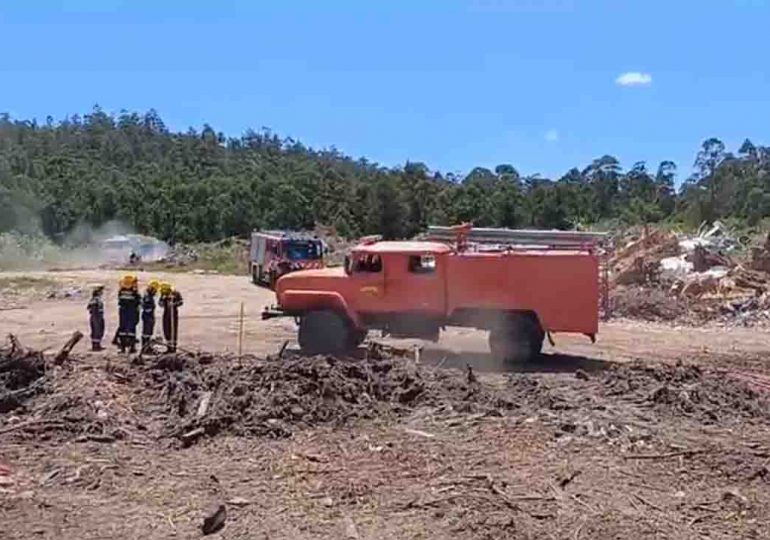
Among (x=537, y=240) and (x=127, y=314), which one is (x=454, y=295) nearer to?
(x=537, y=240)

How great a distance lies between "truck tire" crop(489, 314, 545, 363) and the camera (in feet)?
58.9

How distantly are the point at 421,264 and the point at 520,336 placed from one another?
2116 millimetres

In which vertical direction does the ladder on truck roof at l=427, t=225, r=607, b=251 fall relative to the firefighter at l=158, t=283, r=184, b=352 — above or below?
above

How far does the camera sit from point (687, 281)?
30.3 metres

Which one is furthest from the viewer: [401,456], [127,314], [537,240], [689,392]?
[537,240]

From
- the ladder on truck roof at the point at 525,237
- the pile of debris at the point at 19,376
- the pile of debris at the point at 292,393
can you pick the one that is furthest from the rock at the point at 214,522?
the ladder on truck roof at the point at 525,237

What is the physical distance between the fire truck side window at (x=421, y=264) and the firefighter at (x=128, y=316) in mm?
4951

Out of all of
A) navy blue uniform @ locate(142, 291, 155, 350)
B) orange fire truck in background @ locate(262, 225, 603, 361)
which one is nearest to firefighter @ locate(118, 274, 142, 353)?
navy blue uniform @ locate(142, 291, 155, 350)

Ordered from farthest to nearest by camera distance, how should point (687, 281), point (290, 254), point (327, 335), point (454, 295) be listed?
point (290, 254), point (687, 281), point (327, 335), point (454, 295)

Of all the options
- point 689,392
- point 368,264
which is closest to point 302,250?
point 368,264

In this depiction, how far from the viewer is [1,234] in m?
75.8

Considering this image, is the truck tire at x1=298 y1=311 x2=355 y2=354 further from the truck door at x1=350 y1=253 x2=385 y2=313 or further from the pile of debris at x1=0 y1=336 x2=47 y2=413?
the pile of debris at x1=0 y1=336 x2=47 y2=413

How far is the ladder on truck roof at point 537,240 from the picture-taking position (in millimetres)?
18453

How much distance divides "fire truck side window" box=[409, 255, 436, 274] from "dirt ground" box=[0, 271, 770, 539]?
2.26 meters
